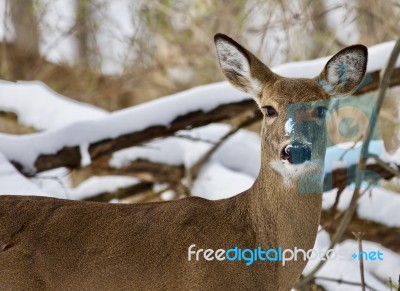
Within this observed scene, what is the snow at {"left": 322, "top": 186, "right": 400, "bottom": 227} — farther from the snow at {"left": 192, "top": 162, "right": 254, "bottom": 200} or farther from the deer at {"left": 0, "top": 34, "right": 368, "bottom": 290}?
the deer at {"left": 0, "top": 34, "right": 368, "bottom": 290}

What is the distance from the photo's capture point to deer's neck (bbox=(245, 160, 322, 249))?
3.63 metres

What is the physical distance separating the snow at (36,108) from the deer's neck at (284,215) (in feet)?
13.9

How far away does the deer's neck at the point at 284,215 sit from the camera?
11.9ft

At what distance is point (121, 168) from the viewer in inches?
278

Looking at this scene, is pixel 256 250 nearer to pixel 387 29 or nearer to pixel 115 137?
pixel 115 137

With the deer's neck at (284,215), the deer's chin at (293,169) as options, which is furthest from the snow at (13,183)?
the deer's chin at (293,169)

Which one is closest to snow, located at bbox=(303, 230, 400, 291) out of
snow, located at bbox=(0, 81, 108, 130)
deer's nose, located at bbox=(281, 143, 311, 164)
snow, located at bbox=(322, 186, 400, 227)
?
snow, located at bbox=(322, 186, 400, 227)

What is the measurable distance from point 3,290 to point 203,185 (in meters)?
4.05

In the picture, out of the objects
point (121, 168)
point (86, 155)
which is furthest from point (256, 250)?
point (121, 168)

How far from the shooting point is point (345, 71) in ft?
12.3

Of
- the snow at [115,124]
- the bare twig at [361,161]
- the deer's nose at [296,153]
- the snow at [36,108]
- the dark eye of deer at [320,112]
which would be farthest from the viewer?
the snow at [36,108]

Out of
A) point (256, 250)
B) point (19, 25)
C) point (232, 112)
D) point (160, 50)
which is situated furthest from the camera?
point (160, 50)

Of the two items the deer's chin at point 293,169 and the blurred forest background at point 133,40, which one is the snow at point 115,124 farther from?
the deer's chin at point 293,169

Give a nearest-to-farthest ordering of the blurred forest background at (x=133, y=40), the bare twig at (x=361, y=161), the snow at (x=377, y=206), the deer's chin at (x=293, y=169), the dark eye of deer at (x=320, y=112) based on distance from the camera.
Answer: the deer's chin at (x=293, y=169) → the dark eye of deer at (x=320, y=112) → the bare twig at (x=361, y=161) → the snow at (x=377, y=206) → the blurred forest background at (x=133, y=40)
